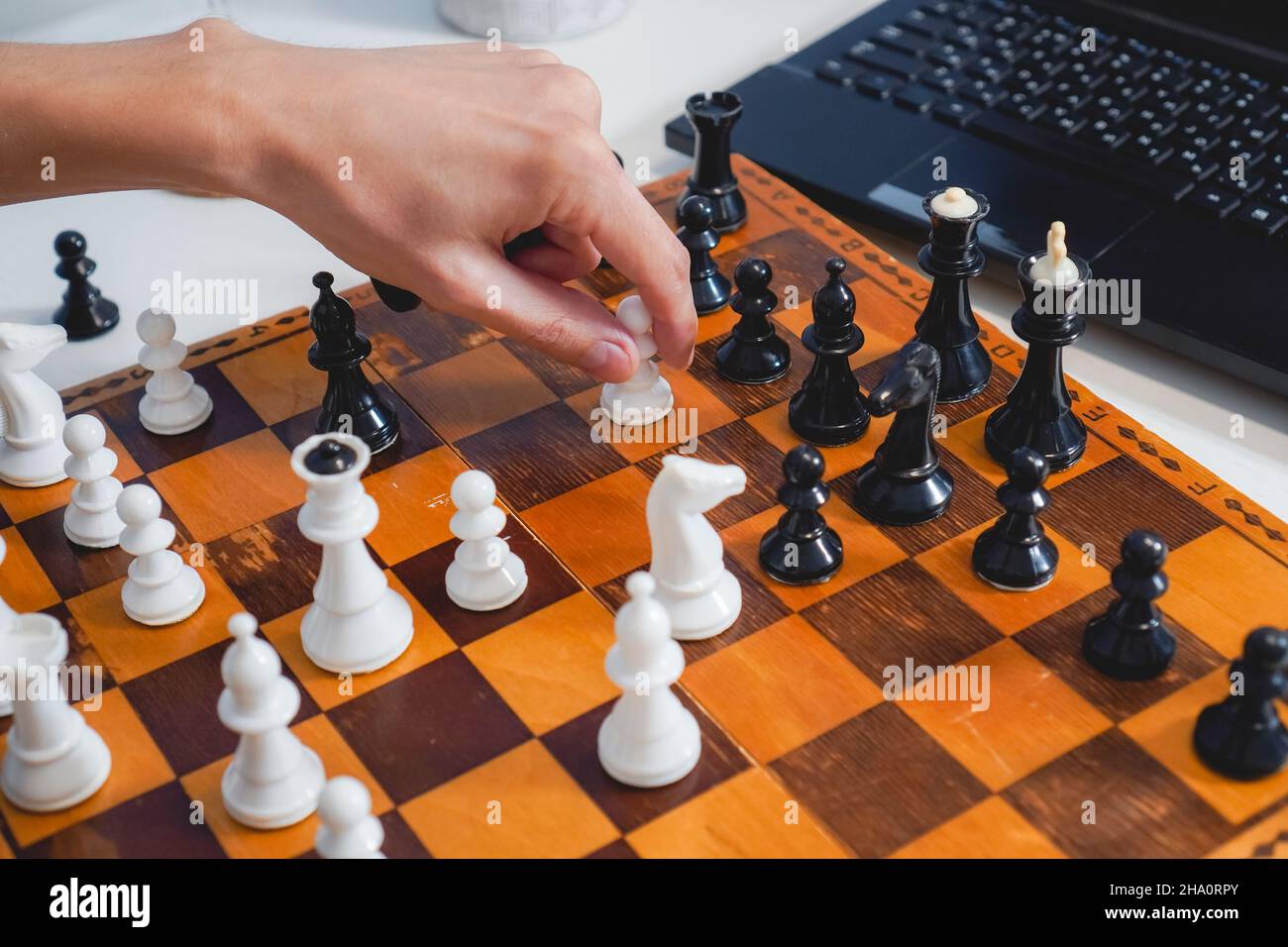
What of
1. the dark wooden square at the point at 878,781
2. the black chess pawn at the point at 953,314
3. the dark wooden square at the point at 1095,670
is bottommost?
the dark wooden square at the point at 878,781

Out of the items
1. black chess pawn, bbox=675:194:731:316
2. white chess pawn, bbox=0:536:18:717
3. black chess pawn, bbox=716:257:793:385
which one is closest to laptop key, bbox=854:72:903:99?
black chess pawn, bbox=675:194:731:316

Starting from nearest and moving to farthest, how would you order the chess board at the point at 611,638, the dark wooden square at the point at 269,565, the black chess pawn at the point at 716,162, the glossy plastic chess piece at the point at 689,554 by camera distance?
the chess board at the point at 611,638
the glossy plastic chess piece at the point at 689,554
the dark wooden square at the point at 269,565
the black chess pawn at the point at 716,162

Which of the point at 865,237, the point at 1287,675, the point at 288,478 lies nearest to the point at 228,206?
the point at 288,478

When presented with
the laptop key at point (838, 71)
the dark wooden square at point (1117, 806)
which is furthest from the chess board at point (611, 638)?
the laptop key at point (838, 71)

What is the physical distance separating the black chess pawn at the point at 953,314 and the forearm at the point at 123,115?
2.47 feet

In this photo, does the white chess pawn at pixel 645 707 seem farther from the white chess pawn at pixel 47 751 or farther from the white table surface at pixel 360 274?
the white table surface at pixel 360 274

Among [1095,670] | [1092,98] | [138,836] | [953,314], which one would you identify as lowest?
[138,836]

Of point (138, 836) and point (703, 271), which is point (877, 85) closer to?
point (703, 271)

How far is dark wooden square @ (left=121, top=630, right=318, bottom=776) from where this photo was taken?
1288mm

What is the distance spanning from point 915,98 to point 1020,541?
94cm

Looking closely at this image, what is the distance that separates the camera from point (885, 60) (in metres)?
2.21

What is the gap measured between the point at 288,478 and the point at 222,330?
388 millimetres

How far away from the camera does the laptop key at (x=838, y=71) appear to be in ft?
7.21

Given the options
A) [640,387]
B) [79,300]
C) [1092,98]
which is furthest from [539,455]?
[1092,98]
